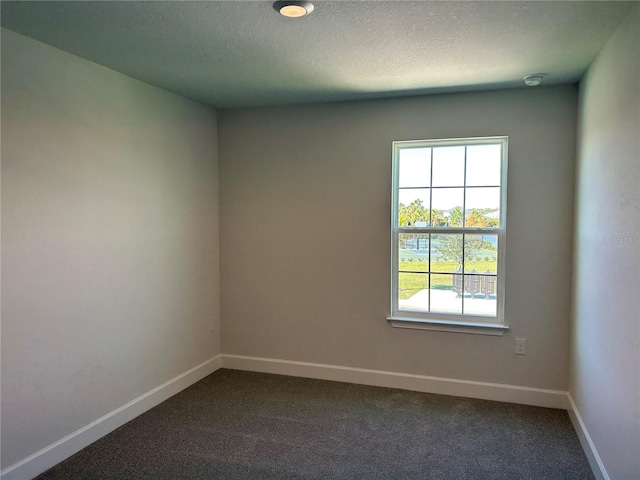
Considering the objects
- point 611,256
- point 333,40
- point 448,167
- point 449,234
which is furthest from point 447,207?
point 333,40

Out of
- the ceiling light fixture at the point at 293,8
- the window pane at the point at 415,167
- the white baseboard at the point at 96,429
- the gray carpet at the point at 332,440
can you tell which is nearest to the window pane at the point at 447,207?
the window pane at the point at 415,167

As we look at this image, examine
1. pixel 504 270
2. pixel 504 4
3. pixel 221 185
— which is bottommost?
pixel 504 270

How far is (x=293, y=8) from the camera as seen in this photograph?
1938 millimetres

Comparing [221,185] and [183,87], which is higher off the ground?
[183,87]

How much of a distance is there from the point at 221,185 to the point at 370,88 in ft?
5.31

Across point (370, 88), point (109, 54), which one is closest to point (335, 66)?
point (370, 88)

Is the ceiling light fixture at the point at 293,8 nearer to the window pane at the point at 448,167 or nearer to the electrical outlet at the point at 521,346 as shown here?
the window pane at the point at 448,167

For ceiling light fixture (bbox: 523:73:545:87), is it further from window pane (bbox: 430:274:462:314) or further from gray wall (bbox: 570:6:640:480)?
window pane (bbox: 430:274:462:314)

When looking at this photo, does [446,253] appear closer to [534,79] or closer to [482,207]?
[482,207]

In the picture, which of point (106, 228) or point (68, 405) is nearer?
point (68, 405)

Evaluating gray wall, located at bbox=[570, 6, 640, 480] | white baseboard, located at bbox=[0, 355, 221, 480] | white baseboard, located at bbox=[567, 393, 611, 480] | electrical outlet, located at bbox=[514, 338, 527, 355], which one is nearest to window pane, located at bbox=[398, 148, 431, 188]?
gray wall, located at bbox=[570, 6, 640, 480]

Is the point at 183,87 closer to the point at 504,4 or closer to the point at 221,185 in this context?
the point at 221,185

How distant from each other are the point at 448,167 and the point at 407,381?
177 centimetres

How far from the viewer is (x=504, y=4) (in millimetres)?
1916
